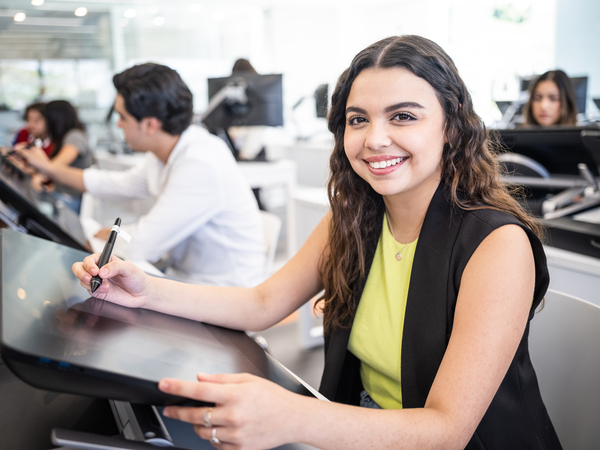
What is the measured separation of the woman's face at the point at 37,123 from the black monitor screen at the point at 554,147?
3644 millimetres

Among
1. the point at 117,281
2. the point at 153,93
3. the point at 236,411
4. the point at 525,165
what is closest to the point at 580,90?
the point at 525,165

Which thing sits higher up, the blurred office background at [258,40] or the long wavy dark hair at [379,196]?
the blurred office background at [258,40]

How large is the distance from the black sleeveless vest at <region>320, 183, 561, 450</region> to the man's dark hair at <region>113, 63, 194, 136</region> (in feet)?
3.96

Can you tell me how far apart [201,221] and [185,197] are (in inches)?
4.2

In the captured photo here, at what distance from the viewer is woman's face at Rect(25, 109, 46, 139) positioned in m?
4.05

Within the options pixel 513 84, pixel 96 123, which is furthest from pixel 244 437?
pixel 513 84

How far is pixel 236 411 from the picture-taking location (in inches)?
20.3

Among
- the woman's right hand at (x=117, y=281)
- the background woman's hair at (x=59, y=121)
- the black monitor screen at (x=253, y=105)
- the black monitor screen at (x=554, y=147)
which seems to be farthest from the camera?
the background woman's hair at (x=59, y=121)

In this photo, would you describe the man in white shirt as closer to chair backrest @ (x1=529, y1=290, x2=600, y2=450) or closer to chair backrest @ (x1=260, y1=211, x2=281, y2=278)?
chair backrest @ (x1=260, y1=211, x2=281, y2=278)

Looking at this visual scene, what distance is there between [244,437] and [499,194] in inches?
24.3

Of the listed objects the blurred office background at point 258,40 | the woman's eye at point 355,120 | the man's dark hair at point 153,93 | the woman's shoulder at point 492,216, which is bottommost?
the woman's shoulder at point 492,216

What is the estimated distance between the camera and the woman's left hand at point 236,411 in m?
0.51

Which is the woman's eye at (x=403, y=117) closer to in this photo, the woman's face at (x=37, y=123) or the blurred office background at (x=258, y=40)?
the woman's face at (x=37, y=123)

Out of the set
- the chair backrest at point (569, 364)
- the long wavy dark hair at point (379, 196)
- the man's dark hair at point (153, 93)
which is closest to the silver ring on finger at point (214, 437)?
the long wavy dark hair at point (379, 196)
